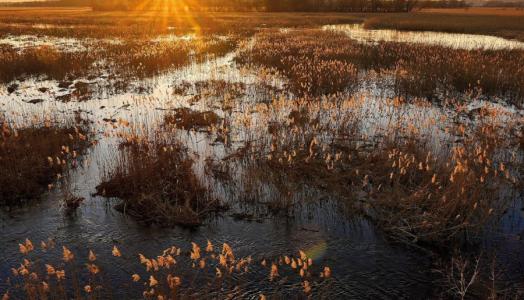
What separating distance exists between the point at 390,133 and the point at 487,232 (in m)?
3.70

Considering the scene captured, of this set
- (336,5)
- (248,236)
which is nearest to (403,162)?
(248,236)

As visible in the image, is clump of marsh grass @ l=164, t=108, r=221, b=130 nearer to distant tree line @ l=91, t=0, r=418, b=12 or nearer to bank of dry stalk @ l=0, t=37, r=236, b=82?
bank of dry stalk @ l=0, t=37, r=236, b=82

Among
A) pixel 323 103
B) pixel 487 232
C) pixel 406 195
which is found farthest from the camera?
pixel 323 103

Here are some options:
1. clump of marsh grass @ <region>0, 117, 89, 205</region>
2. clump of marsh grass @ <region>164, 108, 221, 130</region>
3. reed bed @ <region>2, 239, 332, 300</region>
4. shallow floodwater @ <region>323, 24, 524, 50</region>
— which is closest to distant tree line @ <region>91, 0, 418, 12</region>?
shallow floodwater @ <region>323, 24, 524, 50</region>

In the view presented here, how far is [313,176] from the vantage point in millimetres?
8219

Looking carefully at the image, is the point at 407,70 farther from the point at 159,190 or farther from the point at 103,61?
the point at 103,61

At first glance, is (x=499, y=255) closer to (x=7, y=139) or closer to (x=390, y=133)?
(x=390, y=133)

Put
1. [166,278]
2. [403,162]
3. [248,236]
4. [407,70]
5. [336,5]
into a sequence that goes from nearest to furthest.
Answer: [166,278] < [248,236] < [403,162] < [407,70] < [336,5]

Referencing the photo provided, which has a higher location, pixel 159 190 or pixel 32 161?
pixel 32 161

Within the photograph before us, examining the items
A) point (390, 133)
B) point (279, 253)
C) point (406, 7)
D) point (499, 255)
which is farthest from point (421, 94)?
point (406, 7)

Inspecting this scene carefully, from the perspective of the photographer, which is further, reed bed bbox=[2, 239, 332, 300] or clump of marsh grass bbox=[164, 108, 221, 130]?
clump of marsh grass bbox=[164, 108, 221, 130]

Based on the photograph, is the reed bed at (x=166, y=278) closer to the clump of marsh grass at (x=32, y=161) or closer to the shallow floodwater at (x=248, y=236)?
the shallow floodwater at (x=248, y=236)

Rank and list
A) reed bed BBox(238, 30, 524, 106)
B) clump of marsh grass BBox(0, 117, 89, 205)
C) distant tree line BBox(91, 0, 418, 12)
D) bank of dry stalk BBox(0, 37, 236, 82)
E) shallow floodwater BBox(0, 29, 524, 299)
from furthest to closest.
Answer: distant tree line BBox(91, 0, 418, 12)
bank of dry stalk BBox(0, 37, 236, 82)
reed bed BBox(238, 30, 524, 106)
clump of marsh grass BBox(0, 117, 89, 205)
shallow floodwater BBox(0, 29, 524, 299)

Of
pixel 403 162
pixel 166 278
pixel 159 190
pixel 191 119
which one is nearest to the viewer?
pixel 166 278
